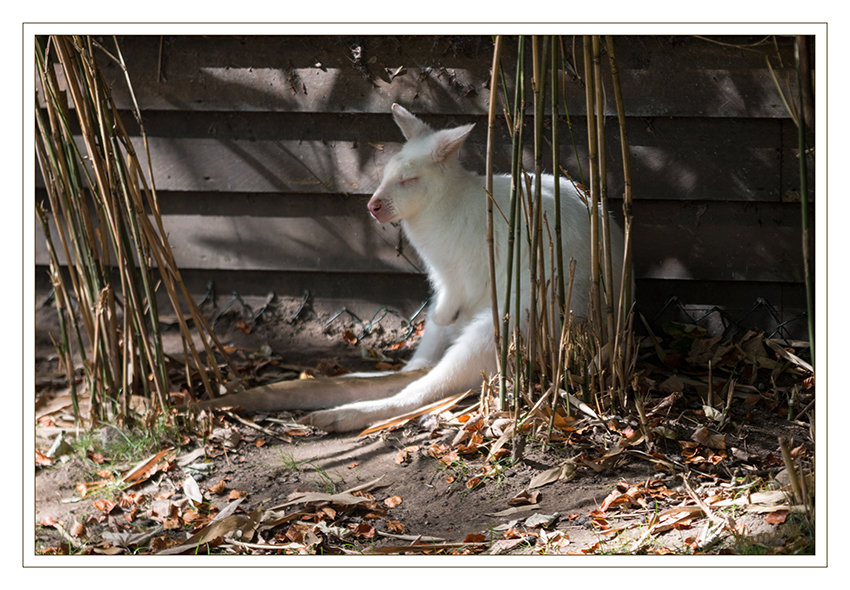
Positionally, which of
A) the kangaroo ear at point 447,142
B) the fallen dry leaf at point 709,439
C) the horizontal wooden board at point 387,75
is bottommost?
the fallen dry leaf at point 709,439

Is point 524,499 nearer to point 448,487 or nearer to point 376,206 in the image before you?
point 448,487

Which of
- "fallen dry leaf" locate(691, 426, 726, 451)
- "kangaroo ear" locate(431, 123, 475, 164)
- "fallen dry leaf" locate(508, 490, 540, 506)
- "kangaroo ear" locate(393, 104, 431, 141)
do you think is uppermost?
"kangaroo ear" locate(393, 104, 431, 141)

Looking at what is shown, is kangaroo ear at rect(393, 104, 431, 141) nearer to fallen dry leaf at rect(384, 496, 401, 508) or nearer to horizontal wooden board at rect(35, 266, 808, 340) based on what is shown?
horizontal wooden board at rect(35, 266, 808, 340)

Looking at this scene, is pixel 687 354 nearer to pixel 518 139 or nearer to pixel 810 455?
pixel 810 455

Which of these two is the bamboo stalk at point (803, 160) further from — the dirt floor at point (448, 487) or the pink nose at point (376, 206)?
the pink nose at point (376, 206)

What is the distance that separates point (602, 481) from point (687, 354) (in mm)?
1349

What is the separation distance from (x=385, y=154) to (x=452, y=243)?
85 cm

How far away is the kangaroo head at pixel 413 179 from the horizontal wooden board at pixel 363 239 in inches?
28.7

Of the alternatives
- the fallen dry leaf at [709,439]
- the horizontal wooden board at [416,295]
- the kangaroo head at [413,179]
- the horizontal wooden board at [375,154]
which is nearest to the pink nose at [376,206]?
the kangaroo head at [413,179]

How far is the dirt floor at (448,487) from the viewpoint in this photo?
6.53 feet

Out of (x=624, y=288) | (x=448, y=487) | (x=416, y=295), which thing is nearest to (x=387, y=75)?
(x=416, y=295)

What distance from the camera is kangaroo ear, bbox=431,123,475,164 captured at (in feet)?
9.66

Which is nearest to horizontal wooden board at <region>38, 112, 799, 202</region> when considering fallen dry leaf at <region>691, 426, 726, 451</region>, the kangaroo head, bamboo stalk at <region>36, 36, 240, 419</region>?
the kangaroo head
